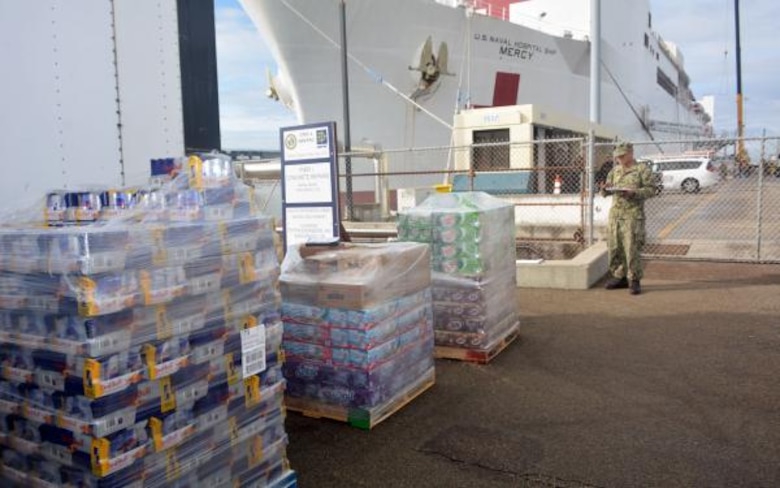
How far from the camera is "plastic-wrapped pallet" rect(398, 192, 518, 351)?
17.7 ft

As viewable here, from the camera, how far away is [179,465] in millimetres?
2615

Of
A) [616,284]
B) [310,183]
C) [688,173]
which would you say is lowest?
[616,284]

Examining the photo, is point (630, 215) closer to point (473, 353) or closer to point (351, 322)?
point (473, 353)

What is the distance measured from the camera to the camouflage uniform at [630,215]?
757 cm

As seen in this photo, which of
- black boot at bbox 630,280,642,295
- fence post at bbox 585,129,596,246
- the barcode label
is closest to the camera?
the barcode label

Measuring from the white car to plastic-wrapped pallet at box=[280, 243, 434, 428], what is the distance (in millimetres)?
25713

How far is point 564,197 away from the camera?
12.7m

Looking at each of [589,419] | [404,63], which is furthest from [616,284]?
[404,63]

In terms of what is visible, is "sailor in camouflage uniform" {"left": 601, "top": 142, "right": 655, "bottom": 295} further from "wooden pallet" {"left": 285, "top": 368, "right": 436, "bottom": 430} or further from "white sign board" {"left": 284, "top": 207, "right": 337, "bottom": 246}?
"wooden pallet" {"left": 285, "top": 368, "right": 436, "bottom": 430}

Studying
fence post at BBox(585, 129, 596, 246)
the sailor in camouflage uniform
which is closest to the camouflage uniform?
the sailor in camouflage uniform

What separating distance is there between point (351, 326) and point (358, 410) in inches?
22.6

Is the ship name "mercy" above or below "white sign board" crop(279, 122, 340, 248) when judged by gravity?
above

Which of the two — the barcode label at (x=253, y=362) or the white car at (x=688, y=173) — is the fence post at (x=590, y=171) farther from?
the white car at (x=688, y=173)

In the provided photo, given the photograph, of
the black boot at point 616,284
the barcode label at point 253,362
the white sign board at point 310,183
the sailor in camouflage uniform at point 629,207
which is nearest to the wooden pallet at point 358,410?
the barcode label at point 253,362
